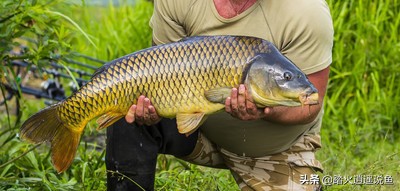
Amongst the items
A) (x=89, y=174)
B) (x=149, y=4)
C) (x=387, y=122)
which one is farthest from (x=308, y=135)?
(x=149, y=4)

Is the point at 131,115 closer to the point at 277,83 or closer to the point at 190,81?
the point at 190,81

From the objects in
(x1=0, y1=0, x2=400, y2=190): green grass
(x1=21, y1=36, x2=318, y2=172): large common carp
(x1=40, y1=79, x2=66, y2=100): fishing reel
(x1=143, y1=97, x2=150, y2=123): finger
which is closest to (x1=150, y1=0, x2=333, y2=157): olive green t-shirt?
(x1=21, y1=36, x2=318, y2=172): large common carp

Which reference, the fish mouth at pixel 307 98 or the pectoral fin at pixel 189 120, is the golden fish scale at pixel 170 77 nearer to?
the pectoral fin at pixel 189 120

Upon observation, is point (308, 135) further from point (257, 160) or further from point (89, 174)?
point (89, 174)

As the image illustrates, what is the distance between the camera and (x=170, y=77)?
12.2 feet

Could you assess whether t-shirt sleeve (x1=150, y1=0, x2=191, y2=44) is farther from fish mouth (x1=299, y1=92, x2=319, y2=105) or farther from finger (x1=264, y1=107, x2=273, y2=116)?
fish mouth (x1=299, y1=92, x2=319, y2=105)

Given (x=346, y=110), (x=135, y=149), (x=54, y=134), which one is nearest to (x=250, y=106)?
(x=135, y=149)

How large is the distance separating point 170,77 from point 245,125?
0.58 meters

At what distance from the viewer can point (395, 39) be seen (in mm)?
6598

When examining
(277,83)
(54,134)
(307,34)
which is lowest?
(54,134)

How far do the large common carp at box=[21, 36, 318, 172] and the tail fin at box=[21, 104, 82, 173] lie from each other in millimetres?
41

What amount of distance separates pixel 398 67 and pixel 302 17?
2703 mm

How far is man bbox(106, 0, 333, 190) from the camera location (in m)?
4.01

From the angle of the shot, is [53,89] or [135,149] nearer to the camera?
[135,149]
